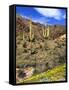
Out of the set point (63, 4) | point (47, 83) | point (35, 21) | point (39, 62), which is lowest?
point (47, 83)

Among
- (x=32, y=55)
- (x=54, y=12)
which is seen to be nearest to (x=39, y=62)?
(x=32, y=55)

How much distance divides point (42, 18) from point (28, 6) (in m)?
0.14

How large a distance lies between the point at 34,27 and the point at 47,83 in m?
0.44

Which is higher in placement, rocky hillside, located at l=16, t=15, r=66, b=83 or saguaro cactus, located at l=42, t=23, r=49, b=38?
saguaro cactus, located at l=42, t=23, r=49, b=38

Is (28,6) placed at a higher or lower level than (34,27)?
higher

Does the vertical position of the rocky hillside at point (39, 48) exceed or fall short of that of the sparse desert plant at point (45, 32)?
it falls short

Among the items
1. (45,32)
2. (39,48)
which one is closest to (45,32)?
(45,32)

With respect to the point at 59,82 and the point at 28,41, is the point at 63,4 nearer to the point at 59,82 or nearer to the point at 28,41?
the point at 28,41

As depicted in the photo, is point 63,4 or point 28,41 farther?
point 63,4

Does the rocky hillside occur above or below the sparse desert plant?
below

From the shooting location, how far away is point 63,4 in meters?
2.32

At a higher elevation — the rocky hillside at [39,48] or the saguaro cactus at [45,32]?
the saguaro cactus at [45,32]

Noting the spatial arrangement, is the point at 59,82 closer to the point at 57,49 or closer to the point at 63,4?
the point at 57,49

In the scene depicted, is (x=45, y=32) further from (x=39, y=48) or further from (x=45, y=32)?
(x=39, y=48)
